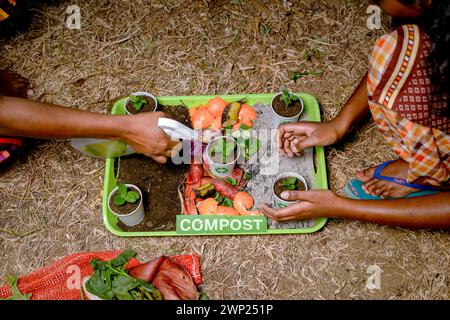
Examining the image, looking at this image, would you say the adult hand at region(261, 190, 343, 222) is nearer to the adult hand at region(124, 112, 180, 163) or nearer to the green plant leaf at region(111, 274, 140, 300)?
the adult hand at region(124, 112, 180, 163)

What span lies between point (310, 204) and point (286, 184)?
12 centimetres

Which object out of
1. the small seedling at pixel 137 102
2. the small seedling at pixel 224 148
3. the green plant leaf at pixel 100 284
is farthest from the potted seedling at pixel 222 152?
the green plant leaf at pixel 100 284

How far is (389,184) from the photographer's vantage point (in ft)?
5.35

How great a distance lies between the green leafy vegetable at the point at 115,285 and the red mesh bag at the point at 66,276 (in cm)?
6

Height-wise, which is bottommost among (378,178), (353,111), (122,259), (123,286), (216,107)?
(123,286)

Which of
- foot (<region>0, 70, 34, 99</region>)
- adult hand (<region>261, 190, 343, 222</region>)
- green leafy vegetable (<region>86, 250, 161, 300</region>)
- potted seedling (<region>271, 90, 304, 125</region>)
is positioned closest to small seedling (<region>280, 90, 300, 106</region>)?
potted seedling (<region>271, 90, 304, 125</region>)

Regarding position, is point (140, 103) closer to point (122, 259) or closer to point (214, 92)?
point (214, 92)

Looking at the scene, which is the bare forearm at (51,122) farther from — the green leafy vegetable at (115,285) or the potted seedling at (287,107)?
the potted seedling at (287,107)

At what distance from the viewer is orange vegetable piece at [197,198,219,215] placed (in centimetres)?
163

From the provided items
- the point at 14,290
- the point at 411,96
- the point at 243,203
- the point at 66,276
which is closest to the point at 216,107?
the point at 243,203

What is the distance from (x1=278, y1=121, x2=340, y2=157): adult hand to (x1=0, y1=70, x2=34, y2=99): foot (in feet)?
4.05

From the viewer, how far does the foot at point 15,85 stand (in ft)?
6.28
